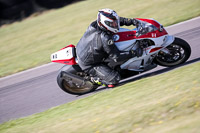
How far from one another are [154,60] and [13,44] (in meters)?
11.6

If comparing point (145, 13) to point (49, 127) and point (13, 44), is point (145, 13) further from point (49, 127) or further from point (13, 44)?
point (49, 127)

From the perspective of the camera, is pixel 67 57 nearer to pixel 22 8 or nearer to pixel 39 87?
pixel 39 87

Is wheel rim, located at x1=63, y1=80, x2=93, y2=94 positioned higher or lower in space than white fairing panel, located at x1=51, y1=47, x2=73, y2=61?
lower

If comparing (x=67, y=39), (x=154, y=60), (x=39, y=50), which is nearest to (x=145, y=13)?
(x=67, y=39)

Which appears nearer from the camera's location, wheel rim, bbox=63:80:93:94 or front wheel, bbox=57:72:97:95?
front wheel, bbox=57:72:97:95

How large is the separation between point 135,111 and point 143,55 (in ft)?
5.83

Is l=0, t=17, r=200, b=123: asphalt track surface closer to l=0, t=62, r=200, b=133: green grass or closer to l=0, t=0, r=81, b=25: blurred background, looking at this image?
l=0, t=62, r=200, b=133: green grass

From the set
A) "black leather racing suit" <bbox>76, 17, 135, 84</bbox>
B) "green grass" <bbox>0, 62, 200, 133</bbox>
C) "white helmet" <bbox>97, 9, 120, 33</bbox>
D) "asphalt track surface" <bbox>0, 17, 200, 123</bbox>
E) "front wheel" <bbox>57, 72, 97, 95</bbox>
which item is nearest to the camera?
"green grass" <bbox>0, 62, 200, 133</bbox>

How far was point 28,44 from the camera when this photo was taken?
14797 millimetres

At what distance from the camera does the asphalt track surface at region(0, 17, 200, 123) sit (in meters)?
6.69

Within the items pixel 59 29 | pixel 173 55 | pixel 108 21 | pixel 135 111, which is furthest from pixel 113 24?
pixel 59 29

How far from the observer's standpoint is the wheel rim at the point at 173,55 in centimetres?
597

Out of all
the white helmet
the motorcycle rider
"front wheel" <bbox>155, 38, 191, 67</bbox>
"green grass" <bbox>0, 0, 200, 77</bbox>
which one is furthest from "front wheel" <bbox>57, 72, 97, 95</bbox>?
"green grass" <bbox>0, 0, 200, 77</bbox>

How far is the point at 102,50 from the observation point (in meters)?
5.85
